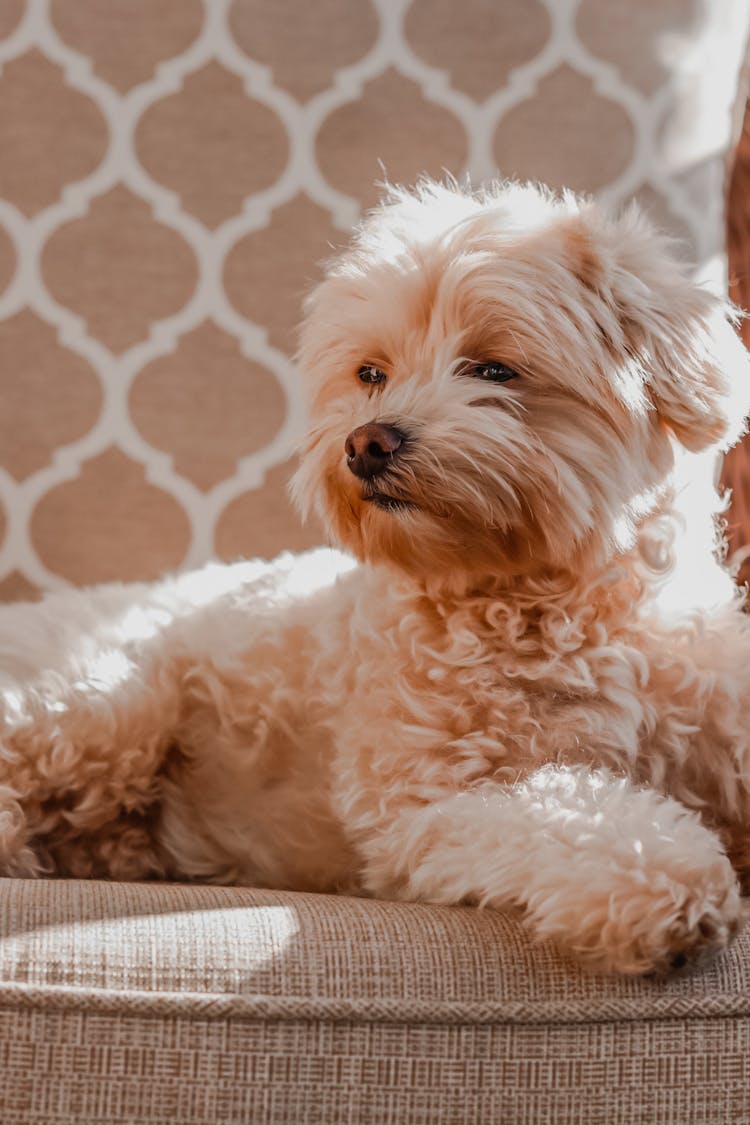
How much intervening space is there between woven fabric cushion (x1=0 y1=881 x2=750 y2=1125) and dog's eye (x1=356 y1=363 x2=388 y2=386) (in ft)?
2.58

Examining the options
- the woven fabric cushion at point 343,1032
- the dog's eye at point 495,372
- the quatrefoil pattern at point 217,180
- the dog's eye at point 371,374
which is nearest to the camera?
the woven fabric cushion at point 343,1032

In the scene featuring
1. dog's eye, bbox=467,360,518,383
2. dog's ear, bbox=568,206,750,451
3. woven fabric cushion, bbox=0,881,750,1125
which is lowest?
woven fabric cushion, bbox=0,881,750,1125

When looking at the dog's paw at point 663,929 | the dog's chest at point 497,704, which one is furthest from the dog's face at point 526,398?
the dog's paw at point 663,929

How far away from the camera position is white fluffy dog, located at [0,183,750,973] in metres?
1.40

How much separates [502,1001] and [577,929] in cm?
11

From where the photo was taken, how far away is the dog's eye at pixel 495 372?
60.1 inches

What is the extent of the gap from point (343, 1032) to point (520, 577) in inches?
26.0

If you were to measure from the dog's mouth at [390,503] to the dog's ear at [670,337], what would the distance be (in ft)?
1.11

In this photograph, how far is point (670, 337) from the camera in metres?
1.51

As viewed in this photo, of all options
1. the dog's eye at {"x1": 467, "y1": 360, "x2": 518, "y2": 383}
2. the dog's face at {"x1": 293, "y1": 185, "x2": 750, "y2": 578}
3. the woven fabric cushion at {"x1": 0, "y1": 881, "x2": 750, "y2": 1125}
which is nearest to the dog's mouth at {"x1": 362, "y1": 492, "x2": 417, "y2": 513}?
the dog's face at {"x1": 293, "y1": 185, "x2": 750, "y2": 578}

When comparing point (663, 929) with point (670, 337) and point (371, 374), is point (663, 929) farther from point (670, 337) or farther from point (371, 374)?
point (371, 374)

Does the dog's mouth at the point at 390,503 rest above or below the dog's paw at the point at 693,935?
above

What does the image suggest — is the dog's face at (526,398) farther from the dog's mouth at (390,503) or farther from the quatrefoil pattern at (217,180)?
the quatrefoil pattern at (217,180)

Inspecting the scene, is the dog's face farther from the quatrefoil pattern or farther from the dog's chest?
the quatrefoil pattern
